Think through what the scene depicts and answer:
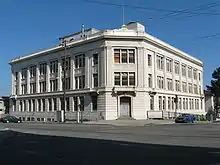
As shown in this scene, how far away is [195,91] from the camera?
81.0 m

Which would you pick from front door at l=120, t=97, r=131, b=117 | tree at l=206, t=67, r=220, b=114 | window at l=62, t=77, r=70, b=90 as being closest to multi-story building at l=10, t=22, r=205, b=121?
front door at l=120, t=97, r=131, b=117

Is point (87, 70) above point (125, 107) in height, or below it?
above

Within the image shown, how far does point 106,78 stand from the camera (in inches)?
2142

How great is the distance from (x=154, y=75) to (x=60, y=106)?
17021 millimetres

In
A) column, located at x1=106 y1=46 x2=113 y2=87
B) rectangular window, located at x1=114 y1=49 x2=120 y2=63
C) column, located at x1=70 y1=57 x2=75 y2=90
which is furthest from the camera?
column, located at x1=70 y1=57 x2=75 y2=90

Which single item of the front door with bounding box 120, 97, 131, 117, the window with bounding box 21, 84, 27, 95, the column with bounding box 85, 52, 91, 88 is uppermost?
the column with bounding box 85, 52, 91, 88

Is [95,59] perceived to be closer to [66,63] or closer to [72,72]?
[72,72]

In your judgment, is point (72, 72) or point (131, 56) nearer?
point (131, 56)

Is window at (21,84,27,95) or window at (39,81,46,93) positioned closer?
window at (39,81,46,93)

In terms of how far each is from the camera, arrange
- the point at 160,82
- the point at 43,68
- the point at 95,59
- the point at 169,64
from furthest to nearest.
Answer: the point at 43,68, the point at 169,64, the point at 160,82, the point at 95,59

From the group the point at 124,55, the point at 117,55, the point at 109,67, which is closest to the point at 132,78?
the point at 124,55

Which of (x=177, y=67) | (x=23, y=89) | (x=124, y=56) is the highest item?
(x=124, y=56)

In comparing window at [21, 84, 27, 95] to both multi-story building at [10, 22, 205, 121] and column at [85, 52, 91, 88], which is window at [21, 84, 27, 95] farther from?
column at [85, 52, 91, 88]

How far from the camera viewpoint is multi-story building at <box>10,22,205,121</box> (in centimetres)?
5444
